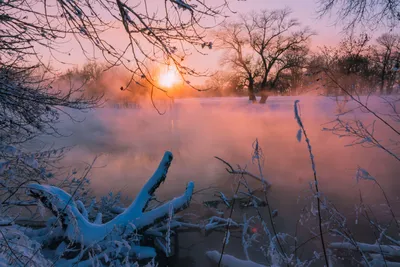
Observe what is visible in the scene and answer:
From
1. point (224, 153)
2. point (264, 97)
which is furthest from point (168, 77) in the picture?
point (264, 97)

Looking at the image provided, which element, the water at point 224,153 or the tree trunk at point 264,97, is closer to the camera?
the water at point 224,153

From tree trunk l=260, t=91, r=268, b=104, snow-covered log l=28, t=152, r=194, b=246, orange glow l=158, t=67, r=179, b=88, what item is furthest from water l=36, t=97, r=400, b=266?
orange glow l=158, t=67, r=179, b=88

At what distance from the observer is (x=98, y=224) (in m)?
4.74

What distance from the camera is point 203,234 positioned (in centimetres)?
645

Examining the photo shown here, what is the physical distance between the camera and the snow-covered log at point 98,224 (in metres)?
4.15

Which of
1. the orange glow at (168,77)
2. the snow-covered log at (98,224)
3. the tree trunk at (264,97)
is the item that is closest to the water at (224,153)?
the tree trunk at (264,97)

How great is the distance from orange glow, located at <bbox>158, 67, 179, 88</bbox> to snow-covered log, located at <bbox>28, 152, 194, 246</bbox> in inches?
73.5

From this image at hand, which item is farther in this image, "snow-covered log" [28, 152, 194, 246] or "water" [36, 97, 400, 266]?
"water" [36, 97, 400, 266]

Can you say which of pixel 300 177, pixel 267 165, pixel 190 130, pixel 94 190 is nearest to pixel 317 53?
pixel 190 130

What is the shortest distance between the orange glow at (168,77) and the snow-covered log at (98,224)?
187 cm

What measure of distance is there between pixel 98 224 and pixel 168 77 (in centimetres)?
268

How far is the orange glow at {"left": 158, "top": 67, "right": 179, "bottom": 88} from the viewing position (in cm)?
316

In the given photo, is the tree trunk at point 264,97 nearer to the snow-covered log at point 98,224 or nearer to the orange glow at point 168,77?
the snow-covered log at point 98,224

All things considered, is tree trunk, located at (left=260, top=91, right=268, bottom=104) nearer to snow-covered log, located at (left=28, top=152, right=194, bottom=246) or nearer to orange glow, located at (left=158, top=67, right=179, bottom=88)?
snow-covered log, located at (left=28, top=152, right=194, bottom=246)
